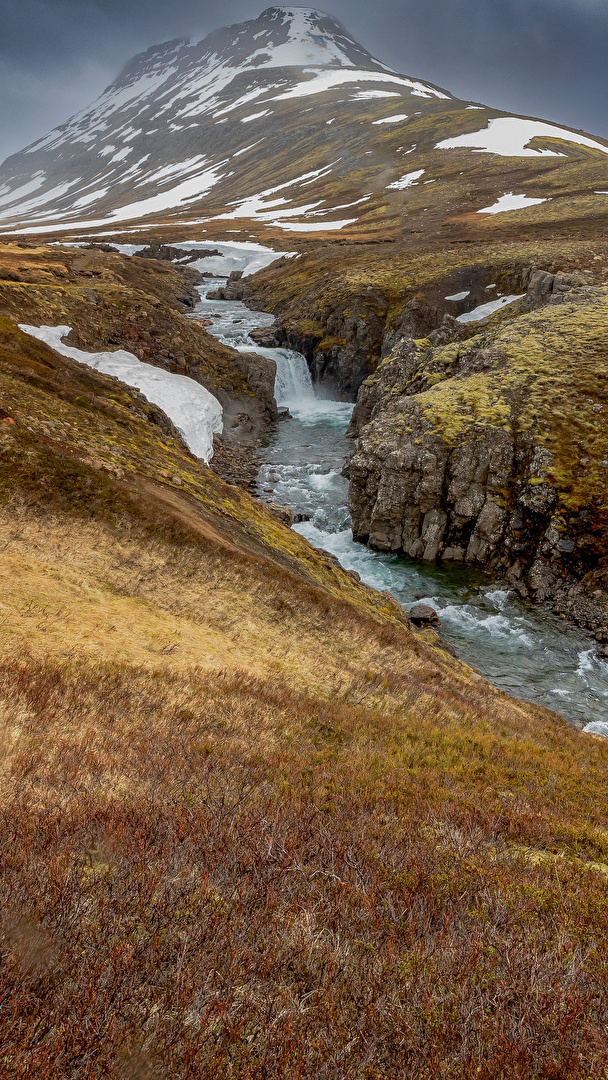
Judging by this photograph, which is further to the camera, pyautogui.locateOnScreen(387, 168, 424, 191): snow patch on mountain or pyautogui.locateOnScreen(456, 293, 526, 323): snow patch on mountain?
pyautogui.locateOnScreen(387, 168, 424, 191): snow patch on mountain

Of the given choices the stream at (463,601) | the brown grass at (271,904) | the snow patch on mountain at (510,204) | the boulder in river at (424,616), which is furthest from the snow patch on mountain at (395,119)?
the brown grass at (271,904)

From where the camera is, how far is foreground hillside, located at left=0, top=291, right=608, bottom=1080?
3.71 meters

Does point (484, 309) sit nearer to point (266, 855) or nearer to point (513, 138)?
point (266, 855)

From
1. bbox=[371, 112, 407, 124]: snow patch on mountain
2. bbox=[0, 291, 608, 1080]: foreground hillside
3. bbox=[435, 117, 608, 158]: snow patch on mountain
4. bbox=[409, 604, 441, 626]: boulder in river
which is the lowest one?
bbox=[409, 604, 441, 626]: boulder in river

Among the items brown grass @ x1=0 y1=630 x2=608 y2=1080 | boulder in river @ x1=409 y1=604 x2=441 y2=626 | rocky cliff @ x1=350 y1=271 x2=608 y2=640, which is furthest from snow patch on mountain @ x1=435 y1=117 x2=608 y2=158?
brown grass @ x1=0 y1=630 x2=608 y2=1080

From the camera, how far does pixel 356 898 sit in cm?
526

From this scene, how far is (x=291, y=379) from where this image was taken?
5488 centimetres

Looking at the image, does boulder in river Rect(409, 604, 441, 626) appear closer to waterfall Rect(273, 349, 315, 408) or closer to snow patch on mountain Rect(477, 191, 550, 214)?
waterfall Rect(273, 349, 315, 408)

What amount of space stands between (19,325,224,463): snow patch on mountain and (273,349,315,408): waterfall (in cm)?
1433

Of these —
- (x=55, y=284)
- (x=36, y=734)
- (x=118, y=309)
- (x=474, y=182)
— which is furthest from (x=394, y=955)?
(x=474, y=182)

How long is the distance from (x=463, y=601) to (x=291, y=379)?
37.6 m

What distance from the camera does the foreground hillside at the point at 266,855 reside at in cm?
371

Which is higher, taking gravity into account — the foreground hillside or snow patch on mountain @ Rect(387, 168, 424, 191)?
snow patch on mountain @ Rect(387, 168, 424, 191)

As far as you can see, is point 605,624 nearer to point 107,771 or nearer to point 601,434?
point 601,434
